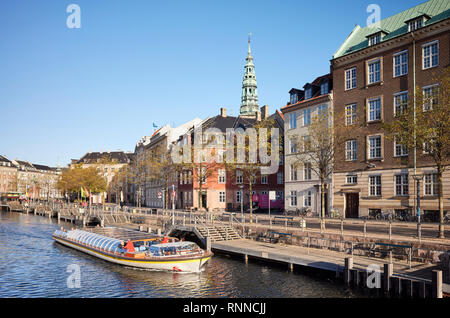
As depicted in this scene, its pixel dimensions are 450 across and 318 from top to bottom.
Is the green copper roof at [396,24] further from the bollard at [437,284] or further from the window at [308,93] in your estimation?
the bollard at [437,284]

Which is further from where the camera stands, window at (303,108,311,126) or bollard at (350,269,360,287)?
window at (303,108,311,126)

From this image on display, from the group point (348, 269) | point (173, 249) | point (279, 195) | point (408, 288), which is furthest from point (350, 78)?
point (408, 288)

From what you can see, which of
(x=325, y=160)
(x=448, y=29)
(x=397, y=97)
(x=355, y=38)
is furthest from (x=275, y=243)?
(x=355, y=38)

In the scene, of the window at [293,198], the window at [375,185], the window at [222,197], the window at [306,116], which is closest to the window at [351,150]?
the window at [375,185]

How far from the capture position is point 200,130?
7431 centimetres

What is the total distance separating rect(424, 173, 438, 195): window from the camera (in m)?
A: 39.9

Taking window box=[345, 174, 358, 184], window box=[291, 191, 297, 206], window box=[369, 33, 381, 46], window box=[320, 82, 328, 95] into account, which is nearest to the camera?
window box=[369, 33, 381, 46]

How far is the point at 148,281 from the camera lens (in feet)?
84.7

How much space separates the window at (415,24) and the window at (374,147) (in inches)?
485

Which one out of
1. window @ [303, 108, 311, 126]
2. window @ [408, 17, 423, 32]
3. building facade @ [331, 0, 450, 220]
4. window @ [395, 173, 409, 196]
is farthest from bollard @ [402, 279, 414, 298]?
window @ [303, 108, 311, 126]

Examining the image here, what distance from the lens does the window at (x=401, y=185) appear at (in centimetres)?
4244

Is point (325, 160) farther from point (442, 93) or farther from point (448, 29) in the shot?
point (448, 29)

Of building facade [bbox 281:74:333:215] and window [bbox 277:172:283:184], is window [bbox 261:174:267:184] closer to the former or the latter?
window [bbox 277:172:283:184]

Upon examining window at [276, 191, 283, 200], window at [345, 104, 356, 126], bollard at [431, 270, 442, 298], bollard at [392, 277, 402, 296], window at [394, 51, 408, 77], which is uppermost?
window at [394, 51, 408, 77]
